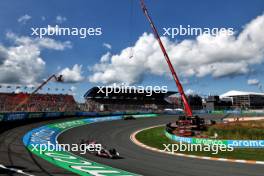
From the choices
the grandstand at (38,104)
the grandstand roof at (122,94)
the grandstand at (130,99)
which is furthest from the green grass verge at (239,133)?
the grandstand roof at (122,94)

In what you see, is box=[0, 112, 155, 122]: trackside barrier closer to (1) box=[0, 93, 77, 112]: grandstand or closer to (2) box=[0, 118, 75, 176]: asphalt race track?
(1) box=[0, 93, 77, 112]: grandstand

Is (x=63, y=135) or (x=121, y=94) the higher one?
(x=121, y=94)

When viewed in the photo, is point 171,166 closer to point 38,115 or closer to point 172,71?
point 172,71

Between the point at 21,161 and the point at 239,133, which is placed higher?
the point at 239,133

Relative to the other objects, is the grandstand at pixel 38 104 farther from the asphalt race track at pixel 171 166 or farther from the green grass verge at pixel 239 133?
the green grass verge at pixel 239 133

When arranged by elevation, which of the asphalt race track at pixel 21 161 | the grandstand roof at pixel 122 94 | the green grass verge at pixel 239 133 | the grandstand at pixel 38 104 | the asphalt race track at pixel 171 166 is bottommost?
the asphalt race track at pixel 171 166

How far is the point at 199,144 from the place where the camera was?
76.3ft

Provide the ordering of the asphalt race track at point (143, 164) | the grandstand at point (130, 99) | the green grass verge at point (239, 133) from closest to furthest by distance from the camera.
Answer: the asphalt race track at point (143, 164)
the green grass verge at point (239, 133)
the grandstand at point (130, 99)

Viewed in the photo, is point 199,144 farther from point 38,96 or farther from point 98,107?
point 38,96

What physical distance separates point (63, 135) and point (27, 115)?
32.5 ft

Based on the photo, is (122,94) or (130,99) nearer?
(122,94)

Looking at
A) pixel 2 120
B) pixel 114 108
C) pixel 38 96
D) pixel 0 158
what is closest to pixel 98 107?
pixel 114 108

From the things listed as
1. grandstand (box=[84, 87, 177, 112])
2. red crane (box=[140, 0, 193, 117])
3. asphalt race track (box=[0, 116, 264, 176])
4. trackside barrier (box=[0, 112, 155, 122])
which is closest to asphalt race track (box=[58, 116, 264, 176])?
asphalt race track (box=[0, 116, 264, 176])

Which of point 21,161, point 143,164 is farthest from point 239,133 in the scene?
point 21,161
